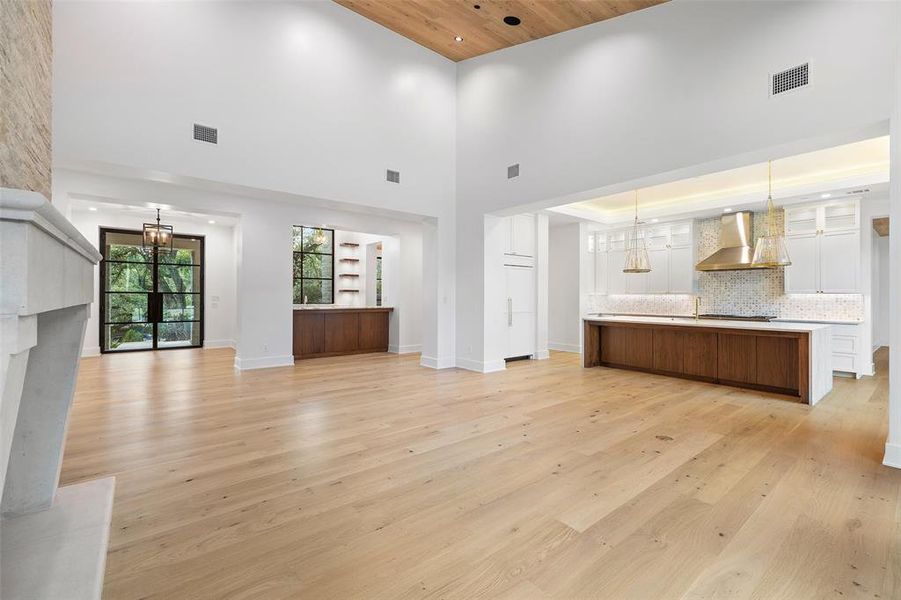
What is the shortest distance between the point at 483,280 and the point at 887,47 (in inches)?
187

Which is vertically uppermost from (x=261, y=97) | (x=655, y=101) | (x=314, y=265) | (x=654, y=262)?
(x=261, y=97)

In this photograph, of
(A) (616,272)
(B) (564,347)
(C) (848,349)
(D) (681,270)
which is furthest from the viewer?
(B) (564,347)

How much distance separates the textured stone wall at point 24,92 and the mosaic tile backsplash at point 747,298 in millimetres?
9276

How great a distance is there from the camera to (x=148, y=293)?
9234 mm

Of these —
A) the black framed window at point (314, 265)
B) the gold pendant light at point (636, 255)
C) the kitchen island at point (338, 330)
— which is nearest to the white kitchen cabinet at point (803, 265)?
the gold pendant light at point (636, 255)

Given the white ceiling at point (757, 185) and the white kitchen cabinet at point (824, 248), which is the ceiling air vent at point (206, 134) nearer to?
the white ceiling at point (757, 185)

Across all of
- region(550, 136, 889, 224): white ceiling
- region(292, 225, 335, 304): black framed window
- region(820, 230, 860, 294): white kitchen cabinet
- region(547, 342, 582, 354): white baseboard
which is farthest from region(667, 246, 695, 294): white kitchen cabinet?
region(292, 225, 335, 304): black framed window

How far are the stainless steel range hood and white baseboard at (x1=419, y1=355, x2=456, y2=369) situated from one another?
16.1 ft

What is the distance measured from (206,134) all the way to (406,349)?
553 centimetres

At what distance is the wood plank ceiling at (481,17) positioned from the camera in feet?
16.9

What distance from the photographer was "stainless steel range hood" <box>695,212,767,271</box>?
729 cm

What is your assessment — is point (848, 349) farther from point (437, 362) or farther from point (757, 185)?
point (437, 362)

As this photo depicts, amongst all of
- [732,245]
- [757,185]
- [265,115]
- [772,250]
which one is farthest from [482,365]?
[757,185]

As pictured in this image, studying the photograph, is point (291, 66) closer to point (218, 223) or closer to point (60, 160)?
point (60, 160)
